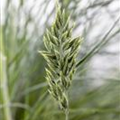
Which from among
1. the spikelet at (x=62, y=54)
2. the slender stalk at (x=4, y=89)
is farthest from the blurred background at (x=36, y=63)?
the spikelet at (x=62, y=54)

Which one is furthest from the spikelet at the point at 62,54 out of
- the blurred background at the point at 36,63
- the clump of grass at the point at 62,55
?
the blurred background at the point at 36,63

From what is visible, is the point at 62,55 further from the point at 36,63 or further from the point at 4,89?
the point at 36,63

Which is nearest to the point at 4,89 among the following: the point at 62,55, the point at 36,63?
the point at 36,63

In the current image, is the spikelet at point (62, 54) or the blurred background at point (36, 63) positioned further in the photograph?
the blurred background at point (36, 63)

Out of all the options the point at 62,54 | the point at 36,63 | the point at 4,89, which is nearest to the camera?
the point at 62,54

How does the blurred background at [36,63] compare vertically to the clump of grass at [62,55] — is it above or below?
below

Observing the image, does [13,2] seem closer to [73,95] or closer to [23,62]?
[23,62]

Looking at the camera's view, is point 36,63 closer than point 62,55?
No

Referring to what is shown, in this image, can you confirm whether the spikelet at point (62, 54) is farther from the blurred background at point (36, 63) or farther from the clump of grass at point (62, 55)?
the blurred background at point (36, 63)

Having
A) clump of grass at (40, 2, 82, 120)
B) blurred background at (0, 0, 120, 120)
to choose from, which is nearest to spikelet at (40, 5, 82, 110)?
clump of grass at (40, 2, 82, 120)
